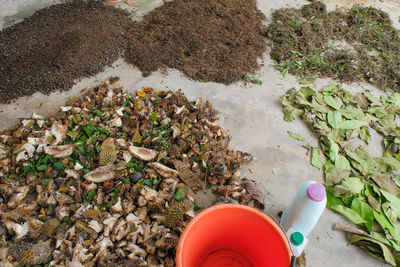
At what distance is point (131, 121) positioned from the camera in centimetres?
230

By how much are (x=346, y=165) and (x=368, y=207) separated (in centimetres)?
37

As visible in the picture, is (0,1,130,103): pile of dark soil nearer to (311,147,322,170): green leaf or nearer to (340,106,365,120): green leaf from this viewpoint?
(311,147,322,170): green leaf

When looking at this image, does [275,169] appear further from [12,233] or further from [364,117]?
[12,233]

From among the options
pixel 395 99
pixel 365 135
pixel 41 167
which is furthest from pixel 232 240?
pixel 395 99

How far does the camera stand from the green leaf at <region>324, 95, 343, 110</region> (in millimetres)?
2643

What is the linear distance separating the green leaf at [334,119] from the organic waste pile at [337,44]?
577mm

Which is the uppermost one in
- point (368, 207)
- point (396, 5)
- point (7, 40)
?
point (396, 5)

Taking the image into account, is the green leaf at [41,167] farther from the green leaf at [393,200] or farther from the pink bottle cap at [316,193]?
the green leaf at [393,200]

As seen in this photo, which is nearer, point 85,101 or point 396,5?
point 85,101

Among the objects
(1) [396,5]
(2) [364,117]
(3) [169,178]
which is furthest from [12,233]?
(1) [396,5]

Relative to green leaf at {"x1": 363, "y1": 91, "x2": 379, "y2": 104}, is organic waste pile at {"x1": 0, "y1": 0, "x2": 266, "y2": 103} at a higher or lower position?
higher

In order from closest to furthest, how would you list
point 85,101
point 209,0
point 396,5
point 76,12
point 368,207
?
point 368,207
point 85,101
point 76,12
point 209,0
point 396,5

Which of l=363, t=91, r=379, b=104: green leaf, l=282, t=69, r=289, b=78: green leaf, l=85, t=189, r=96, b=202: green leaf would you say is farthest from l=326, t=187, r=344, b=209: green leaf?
l=85, t=189, r=96, b=202: green leaf

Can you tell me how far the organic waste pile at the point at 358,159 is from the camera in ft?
6.24
